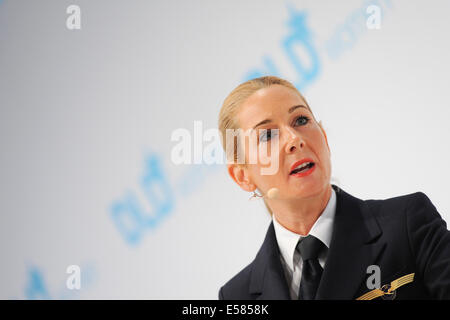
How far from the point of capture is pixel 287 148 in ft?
5.65

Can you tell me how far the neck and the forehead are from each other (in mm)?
335

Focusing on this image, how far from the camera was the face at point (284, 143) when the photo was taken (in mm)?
1726

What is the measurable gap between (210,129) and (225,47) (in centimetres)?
51

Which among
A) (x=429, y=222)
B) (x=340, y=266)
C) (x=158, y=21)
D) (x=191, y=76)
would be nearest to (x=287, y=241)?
(x=340, y=266)

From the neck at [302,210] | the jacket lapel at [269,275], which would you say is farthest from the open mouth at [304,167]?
the jacket lapel at [269,275]

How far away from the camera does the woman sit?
1645 millimetres

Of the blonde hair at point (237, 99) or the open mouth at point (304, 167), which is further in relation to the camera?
the blonde hair at point (237, 99)

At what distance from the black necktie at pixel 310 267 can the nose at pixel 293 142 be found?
340 millimetres

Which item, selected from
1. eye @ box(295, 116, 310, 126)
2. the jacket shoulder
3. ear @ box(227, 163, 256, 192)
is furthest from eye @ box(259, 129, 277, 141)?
the jacket shoulder

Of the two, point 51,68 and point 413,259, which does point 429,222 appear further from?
point 51,68

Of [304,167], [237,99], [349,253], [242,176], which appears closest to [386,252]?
[349,253]

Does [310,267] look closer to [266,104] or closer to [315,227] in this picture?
[315,227]

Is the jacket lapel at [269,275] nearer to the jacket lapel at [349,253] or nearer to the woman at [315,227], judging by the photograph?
the woman at [315,227]

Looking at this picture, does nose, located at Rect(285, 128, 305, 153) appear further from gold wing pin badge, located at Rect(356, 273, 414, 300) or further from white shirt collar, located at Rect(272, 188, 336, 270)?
gold wing pin badge, located at Rect(356, 273, 414, 300)
